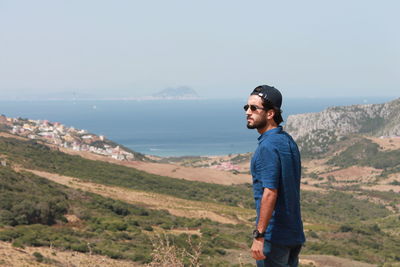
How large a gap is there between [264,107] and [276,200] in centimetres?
96

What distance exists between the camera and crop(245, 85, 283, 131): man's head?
470 centimetres

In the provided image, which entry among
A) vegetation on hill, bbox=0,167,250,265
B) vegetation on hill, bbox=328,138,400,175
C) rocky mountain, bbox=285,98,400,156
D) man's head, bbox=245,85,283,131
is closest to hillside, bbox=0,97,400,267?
vegetation on hill, bbox=0,167,250,265

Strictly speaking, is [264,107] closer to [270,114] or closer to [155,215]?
[270,114]

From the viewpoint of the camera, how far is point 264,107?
473 centimetres

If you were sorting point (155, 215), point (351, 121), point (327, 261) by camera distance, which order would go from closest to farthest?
point (327, 261), point (155, 215), point (351, 121)

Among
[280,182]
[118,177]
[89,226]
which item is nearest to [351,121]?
[118,177]

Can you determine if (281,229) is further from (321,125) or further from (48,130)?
(321,125)

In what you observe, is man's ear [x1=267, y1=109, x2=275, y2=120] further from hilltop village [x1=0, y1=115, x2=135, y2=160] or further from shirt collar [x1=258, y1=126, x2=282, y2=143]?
hilltop village [x1=0, y1=115, x2=135, y2=160]


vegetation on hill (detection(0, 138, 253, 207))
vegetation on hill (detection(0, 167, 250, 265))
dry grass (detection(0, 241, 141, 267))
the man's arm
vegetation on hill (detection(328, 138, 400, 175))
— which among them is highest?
the man's arm

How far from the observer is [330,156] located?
142250 millimetres

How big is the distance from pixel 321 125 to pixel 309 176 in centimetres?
6750

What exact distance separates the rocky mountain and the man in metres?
162

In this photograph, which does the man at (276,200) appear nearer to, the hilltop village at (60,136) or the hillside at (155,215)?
the hillside at (155,215)

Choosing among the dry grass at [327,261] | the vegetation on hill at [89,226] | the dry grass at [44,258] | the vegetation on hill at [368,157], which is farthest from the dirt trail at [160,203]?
the vegetation on hill at [368,157]
